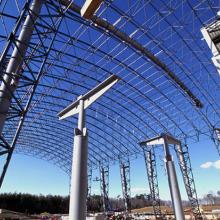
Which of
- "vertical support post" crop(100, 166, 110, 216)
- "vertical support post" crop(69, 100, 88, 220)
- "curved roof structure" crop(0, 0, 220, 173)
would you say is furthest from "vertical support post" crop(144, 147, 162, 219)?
"vertical support post" crop(69, 100, 88, 220)

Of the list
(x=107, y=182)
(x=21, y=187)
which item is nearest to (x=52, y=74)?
(x=107, y=182)

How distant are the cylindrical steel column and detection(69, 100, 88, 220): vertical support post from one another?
14.1ft

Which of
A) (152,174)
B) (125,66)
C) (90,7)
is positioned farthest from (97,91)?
(152,174)

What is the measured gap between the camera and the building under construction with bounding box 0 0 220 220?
1073 cm

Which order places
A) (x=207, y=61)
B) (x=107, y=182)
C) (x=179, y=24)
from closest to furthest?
(x=179, y=24) < (x=207, y=61) < (x=107, y=182)

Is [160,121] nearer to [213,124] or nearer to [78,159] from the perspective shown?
[213,124]

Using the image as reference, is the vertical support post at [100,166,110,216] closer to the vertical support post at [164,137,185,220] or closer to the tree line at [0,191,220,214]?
the tree line at [0,191,220,214]

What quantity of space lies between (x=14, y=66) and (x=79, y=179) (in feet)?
22.0

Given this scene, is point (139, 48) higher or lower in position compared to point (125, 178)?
higher

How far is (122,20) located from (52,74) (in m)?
10.3

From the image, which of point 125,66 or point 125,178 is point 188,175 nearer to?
point 125,178

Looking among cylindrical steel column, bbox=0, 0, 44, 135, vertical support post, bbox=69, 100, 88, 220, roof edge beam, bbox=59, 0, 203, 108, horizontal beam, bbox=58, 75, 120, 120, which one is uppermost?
roof edge beam, bbox=59, 0, 203, 108

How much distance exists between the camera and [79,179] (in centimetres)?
673

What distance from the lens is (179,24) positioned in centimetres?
2131
